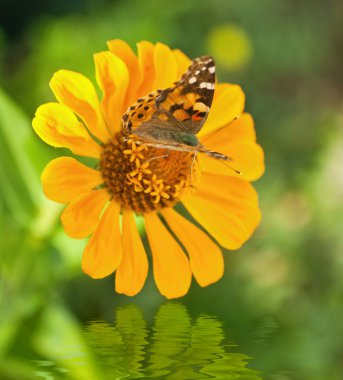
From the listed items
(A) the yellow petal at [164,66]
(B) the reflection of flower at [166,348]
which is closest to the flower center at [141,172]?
(A) the yellow petal at [164,66]

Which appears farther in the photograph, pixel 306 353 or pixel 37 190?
pixel 306 353

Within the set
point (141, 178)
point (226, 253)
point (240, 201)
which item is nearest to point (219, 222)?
point (240, 201)

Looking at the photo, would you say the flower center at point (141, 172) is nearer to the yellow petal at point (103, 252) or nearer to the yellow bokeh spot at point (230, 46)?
the yellow petal at point (103, 252)

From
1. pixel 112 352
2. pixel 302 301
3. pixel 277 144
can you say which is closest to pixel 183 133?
pixel 112 352

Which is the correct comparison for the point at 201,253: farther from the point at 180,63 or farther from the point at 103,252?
the point at 180,63

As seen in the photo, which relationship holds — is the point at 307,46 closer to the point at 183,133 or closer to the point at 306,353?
the point at 306,353
